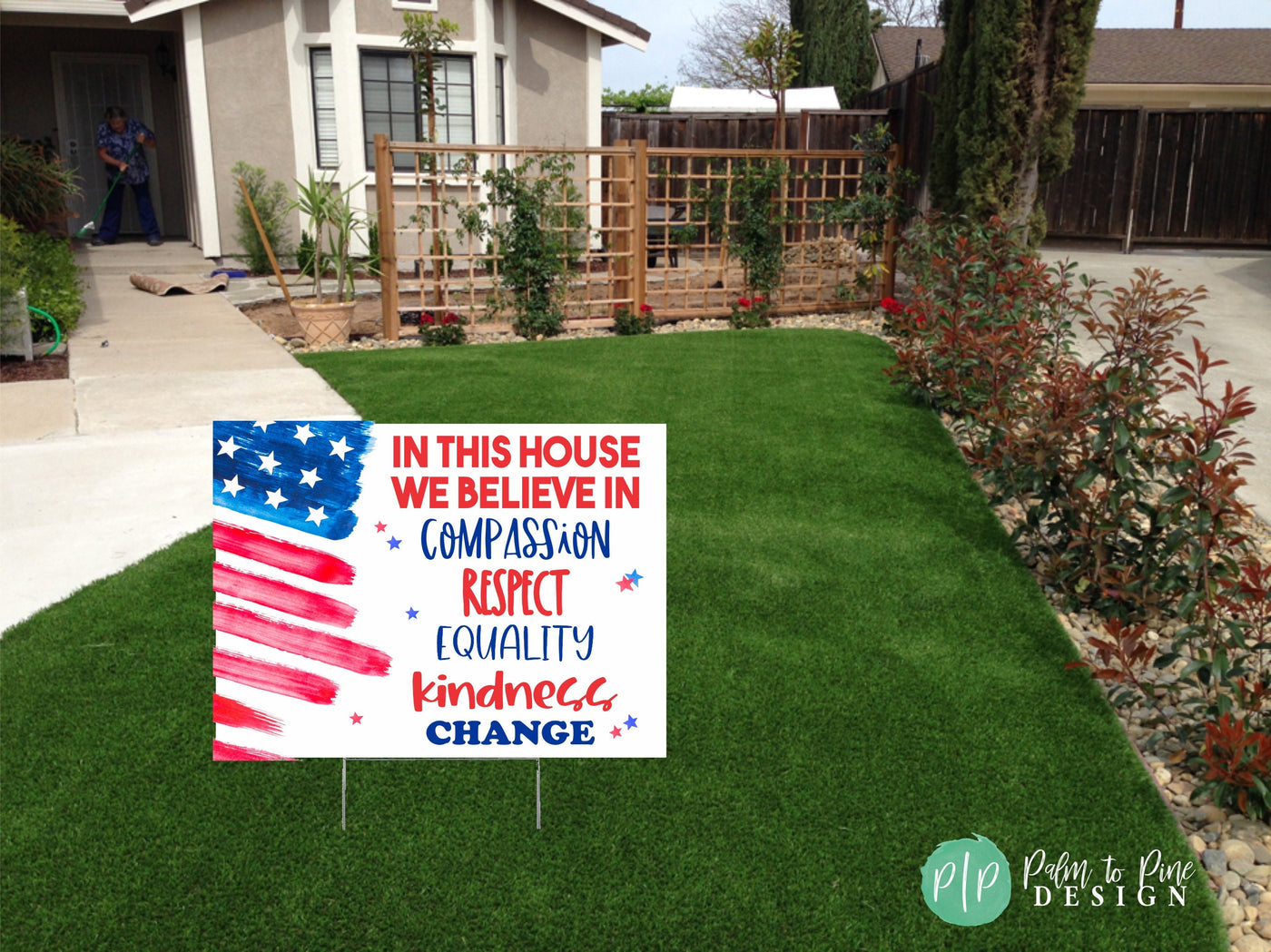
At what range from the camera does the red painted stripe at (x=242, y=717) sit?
8.64 feet

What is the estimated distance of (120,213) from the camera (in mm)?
14203

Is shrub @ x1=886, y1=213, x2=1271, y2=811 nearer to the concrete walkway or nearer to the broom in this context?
the concrete walkway

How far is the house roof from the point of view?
2045 cm

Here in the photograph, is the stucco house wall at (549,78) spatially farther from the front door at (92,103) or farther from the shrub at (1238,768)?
the shrub at (1238,768)

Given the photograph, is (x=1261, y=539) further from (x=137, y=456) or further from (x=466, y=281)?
(x=466, y=281)

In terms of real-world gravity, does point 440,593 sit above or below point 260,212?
below

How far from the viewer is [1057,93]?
28.4ft

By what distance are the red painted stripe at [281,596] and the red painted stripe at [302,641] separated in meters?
0.03

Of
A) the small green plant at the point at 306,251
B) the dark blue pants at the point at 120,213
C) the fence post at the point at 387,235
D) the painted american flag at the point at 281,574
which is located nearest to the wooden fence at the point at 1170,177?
the small green plant at the point at 306,251

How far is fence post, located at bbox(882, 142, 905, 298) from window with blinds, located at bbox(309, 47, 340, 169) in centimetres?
621

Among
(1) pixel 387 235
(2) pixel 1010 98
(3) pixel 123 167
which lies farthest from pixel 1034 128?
(3) pixel 123 167

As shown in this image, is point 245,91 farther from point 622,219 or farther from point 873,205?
point 873,205

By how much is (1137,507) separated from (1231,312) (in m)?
7.01

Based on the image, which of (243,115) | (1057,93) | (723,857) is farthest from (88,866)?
(243,115)
